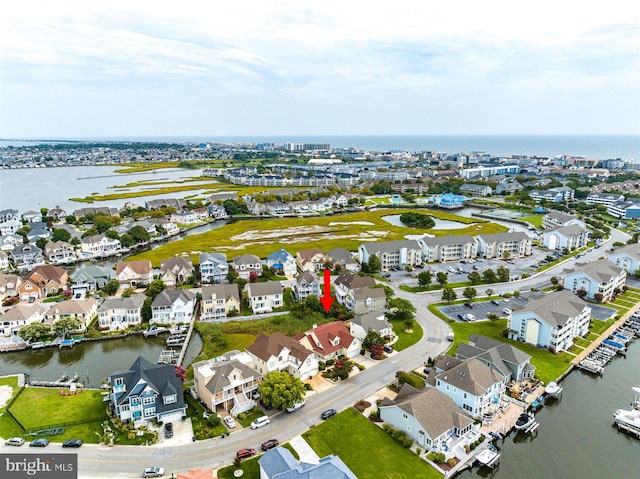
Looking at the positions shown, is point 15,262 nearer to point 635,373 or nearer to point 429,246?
point 429,246

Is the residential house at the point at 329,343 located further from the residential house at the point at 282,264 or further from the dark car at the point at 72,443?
the residential house at the point at 282,264

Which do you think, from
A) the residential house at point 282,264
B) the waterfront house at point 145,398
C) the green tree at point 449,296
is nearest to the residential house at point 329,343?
the waterfront house at point 145,398

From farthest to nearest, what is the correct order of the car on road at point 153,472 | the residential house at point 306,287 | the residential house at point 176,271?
the residential house at point 176,271 → the residential house at point 306,287 → the car on road at point 153,472

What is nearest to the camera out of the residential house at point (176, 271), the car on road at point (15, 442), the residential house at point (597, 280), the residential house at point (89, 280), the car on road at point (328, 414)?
the car on road at point (15, 442)

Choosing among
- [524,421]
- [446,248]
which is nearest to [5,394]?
[524,421]

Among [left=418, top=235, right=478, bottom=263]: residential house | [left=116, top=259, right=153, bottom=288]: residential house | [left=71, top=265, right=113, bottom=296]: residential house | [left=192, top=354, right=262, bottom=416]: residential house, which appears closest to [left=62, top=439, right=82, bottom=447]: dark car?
[left=192, top=354, right=262, bottom=416]: residential house

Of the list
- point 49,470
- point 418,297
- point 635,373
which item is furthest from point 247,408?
point 635,373

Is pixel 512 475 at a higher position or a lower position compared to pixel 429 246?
lower
